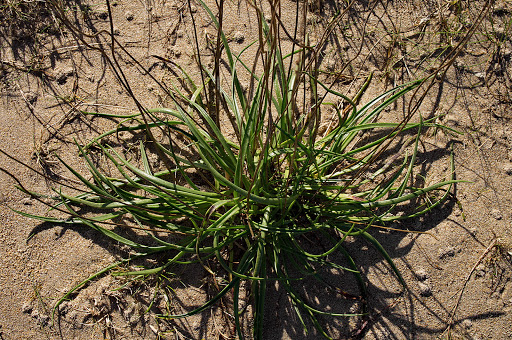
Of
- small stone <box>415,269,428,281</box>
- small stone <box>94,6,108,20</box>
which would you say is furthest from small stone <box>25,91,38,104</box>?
small stone <box>415,269,428,281</box>

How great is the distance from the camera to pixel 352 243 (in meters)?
1.71

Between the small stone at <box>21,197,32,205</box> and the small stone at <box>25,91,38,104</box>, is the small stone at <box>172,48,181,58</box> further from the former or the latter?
the small stone at <box>21,197,32,205</box>

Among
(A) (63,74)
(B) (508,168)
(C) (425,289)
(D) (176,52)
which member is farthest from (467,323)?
(A) (63,74)

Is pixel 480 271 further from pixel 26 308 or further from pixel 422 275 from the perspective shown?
pixel 26 308

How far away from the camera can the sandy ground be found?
1.65 meters

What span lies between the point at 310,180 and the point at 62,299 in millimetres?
1186

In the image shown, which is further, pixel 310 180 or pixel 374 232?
pixel 374 232

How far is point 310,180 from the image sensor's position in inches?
60.2

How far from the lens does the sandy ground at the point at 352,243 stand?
1.65m

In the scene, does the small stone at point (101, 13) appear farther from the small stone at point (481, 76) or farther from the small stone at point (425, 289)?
the small stone at point (425, 289)

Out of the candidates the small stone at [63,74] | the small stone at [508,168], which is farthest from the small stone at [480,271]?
the small stone at [63,74]

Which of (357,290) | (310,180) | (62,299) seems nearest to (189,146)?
(310,180)

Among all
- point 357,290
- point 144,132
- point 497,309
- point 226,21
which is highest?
point 226,21

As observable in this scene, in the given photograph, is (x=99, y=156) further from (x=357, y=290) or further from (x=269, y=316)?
(x=357, y=290)
